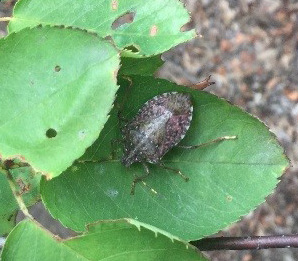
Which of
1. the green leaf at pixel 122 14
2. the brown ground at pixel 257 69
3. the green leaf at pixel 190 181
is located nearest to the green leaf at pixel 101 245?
the green leaf at pixel 190 181

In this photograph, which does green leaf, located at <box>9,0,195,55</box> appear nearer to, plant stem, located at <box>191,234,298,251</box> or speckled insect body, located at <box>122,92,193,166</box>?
speckled insect body, located at <box>122,92,193,166</box>

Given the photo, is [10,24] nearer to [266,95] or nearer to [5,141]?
[5,141]

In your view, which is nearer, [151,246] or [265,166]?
[151,246]

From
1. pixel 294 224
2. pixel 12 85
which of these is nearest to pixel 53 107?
pixel 12 85

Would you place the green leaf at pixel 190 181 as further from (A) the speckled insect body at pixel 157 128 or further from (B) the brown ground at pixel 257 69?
(B) the brown ground at pixel 257 69

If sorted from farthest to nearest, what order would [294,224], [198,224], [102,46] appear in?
[294,224], [198,224], [102,46]

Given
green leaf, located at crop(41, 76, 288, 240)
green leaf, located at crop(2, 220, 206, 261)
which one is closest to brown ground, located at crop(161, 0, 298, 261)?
green leaf, located at crop(41, 76, 288, 240)
